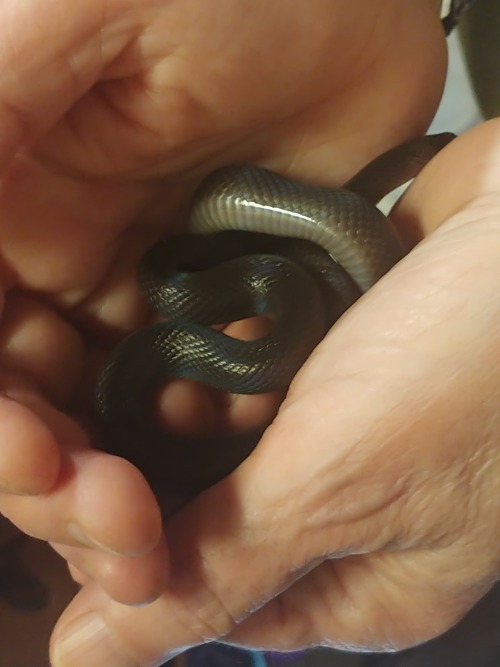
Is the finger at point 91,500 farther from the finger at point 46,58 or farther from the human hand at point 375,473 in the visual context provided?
the finger at point 46,58

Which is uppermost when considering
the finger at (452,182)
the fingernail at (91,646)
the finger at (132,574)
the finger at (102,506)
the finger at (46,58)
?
the finger at (46,58)

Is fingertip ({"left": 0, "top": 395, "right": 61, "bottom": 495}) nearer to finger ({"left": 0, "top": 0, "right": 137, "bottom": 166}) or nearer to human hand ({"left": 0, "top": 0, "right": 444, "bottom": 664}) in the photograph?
human hand ({"left": 0, "top": 0, "right": 444, "bottom": 664})

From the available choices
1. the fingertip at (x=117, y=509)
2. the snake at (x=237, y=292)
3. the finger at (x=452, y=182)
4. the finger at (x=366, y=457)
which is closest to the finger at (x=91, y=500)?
the fingertip at (x=117, y=509)

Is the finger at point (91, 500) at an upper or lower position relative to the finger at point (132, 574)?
upper

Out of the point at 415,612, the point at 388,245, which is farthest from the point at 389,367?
the point at 415,612

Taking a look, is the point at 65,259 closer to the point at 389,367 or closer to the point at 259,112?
the point at 259,112

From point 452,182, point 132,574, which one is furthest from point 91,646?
point 452,182
